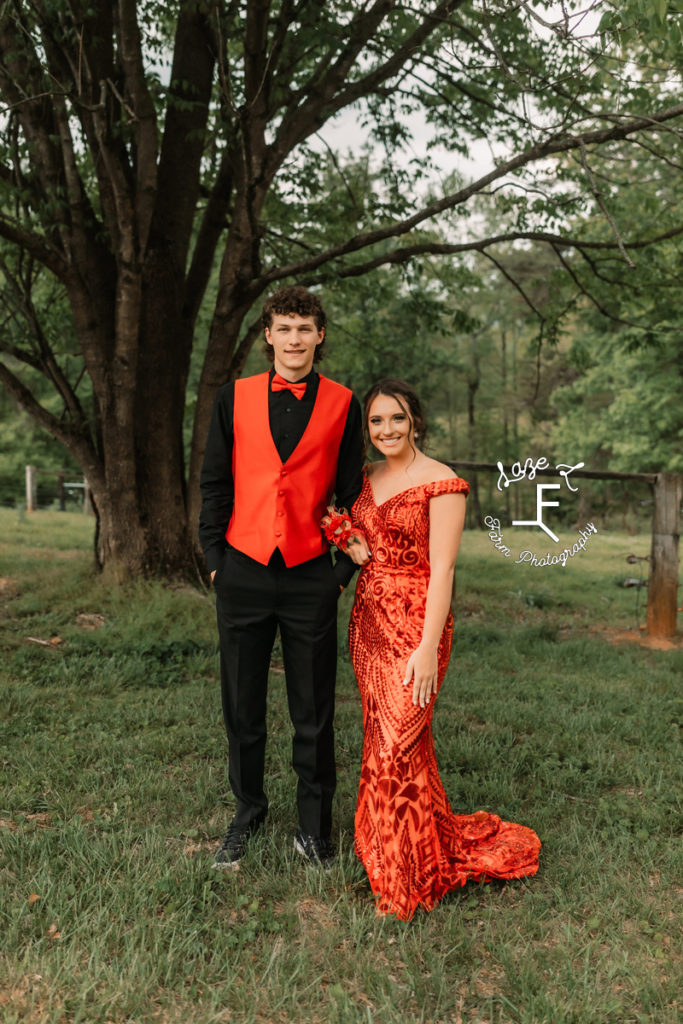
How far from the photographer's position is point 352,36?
22.9 ft

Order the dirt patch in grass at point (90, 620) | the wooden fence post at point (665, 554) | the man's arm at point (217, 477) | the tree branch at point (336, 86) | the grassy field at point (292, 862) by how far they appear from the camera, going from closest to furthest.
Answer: the grassy field at point (292, 862) < the man's arm at point (217, 477) < the tree branch at point (336, 86) < the dirt patch in grass at point (90, 620) < the wooden fence post at point (665, 554)

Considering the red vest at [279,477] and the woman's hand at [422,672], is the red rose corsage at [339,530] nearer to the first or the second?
the red vest at [279,477]

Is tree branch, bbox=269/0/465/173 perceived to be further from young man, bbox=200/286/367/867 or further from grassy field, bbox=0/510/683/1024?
young man, bbox=200/286/367/867

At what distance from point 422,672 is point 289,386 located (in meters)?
1.24

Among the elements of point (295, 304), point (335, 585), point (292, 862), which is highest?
point (295, 304)

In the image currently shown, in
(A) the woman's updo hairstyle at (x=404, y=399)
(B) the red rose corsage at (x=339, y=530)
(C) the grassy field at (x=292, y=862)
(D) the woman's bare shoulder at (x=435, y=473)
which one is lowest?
(C) the grassy field at (x=292, y=862)

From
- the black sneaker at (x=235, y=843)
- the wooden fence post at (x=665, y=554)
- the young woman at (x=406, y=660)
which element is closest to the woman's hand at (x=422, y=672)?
the young woman at (x=406, y=660)

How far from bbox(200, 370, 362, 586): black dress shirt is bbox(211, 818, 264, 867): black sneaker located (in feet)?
3.76

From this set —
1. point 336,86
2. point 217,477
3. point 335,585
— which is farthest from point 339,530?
point 336,86

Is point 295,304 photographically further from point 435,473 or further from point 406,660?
point 406,660

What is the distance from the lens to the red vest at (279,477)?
3.13 meters

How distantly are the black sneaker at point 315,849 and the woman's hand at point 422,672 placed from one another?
2.68 feet

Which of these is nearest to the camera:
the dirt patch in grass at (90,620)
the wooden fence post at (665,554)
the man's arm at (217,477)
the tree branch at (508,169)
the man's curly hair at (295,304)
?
the man's curly hair at (295,304)

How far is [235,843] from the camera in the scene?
11.0ft
